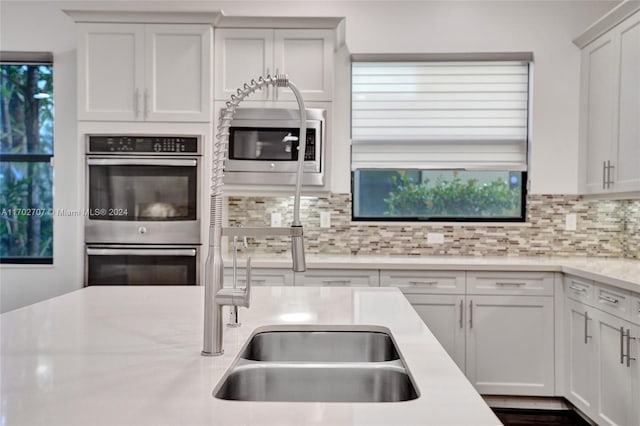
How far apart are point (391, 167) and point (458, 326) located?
1.26 metres

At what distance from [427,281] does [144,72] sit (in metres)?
2.21

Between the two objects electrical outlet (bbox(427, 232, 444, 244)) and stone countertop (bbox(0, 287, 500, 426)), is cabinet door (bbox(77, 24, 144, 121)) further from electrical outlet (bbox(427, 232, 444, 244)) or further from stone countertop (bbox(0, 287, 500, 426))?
electrical outlet (bbox(427, 232, 444, 244))

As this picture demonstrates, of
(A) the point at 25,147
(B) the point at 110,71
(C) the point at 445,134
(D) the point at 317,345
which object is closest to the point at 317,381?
(D) the point at 317,345

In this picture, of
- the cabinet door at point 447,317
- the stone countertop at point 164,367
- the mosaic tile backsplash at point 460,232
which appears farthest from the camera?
the mosaic tile backsplash at point 460,232

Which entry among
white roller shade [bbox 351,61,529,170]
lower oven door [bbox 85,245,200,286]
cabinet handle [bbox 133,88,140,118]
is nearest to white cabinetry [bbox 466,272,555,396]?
white roller shade [bbox 351,61,529,170]

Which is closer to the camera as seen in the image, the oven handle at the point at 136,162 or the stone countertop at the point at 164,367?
the stone countertop at the point at 164,367

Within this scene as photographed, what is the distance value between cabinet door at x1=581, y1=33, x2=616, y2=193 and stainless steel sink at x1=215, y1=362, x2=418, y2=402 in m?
2.66

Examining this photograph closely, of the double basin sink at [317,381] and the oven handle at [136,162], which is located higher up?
the oven handle at [136,162]

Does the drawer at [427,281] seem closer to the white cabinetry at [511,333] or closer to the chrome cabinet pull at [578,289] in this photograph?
the white cabinetry at [511,333]

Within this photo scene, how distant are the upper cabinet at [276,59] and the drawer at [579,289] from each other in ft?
6.04

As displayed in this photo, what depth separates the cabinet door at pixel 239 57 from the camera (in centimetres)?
336

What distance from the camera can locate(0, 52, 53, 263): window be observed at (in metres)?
3.84

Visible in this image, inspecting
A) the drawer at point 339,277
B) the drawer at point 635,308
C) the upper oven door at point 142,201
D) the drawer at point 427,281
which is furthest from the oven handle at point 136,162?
the drawer at point 635,308

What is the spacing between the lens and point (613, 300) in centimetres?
253
